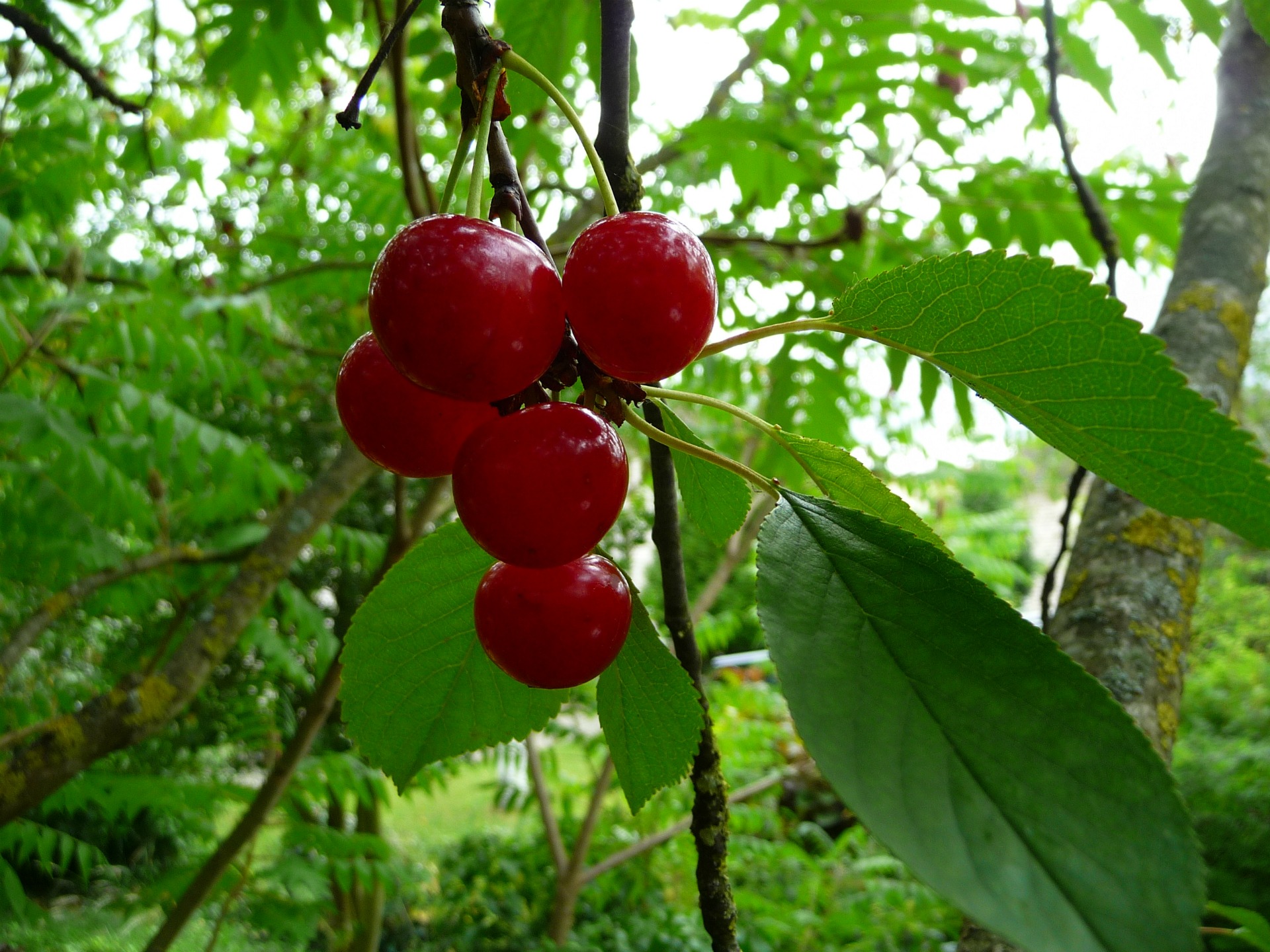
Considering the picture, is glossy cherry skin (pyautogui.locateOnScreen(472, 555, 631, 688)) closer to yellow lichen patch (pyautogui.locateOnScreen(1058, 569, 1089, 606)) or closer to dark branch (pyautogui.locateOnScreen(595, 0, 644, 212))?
dark branch (pyautogui.locateOnScreen(595, 0, 644, 212))

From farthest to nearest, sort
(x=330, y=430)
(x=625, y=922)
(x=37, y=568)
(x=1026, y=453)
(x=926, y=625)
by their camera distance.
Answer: (x=1026, y=453), (x=330, y=430), (x=625, y=922), (x=37, y=568), (x=926, y=625)

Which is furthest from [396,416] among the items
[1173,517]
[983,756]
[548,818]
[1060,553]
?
[548,818]

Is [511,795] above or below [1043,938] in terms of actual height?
above

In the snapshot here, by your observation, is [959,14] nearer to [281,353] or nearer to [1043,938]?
[1043,938]

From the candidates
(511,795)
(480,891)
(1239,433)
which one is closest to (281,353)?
(511,795)

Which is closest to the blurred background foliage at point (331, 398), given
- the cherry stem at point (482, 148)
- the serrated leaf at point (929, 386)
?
the serrated leaf at point (929, 386)

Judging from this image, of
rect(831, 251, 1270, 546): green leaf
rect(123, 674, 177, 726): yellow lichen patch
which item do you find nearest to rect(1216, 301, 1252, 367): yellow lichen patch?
rect(831, 251, 1270, 546): green leaf

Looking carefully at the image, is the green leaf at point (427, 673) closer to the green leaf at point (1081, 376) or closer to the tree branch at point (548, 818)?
the green leaf at point (1081, 376)
